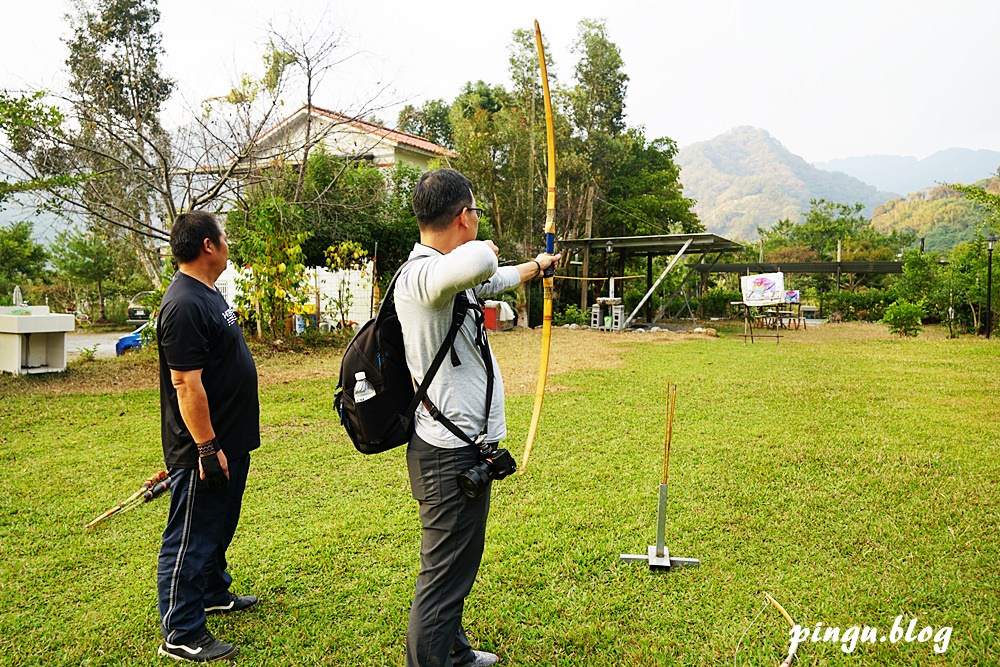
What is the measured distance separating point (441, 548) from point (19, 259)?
75.6ft

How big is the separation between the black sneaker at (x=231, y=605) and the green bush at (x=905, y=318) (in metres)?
15.6

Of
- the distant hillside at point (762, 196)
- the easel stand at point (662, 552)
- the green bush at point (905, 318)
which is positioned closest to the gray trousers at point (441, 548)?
the easel stand at point (662, 552)

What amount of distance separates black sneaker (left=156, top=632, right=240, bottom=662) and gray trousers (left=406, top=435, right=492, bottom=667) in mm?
785

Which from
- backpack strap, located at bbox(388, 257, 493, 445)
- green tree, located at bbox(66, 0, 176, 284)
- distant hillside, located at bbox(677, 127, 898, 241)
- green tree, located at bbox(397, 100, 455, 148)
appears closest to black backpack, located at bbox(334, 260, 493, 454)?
backpack strap, located at bbox(388, 257, 493, 445)

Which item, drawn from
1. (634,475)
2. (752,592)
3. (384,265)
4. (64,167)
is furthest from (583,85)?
(752,592)

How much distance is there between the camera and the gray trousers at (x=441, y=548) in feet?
6.57

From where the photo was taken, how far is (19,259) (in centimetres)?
2005

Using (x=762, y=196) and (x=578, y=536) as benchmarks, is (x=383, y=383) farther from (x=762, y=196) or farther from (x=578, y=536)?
(x=762, y=196)

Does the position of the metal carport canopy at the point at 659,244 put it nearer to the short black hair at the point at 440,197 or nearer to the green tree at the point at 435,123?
the green tree at the point at 435,123

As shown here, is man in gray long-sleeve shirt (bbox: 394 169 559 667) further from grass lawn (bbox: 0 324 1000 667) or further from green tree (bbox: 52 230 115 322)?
green tree (bbox: 52 230 115 322)

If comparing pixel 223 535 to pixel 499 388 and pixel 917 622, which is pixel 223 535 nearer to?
pixel 499 388

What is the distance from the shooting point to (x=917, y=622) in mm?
2656

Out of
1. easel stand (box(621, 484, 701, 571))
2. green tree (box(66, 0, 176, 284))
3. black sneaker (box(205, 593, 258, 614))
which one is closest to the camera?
black sneaker (box(205, 593, 258, 614))

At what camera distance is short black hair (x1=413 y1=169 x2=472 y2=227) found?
198 cm
